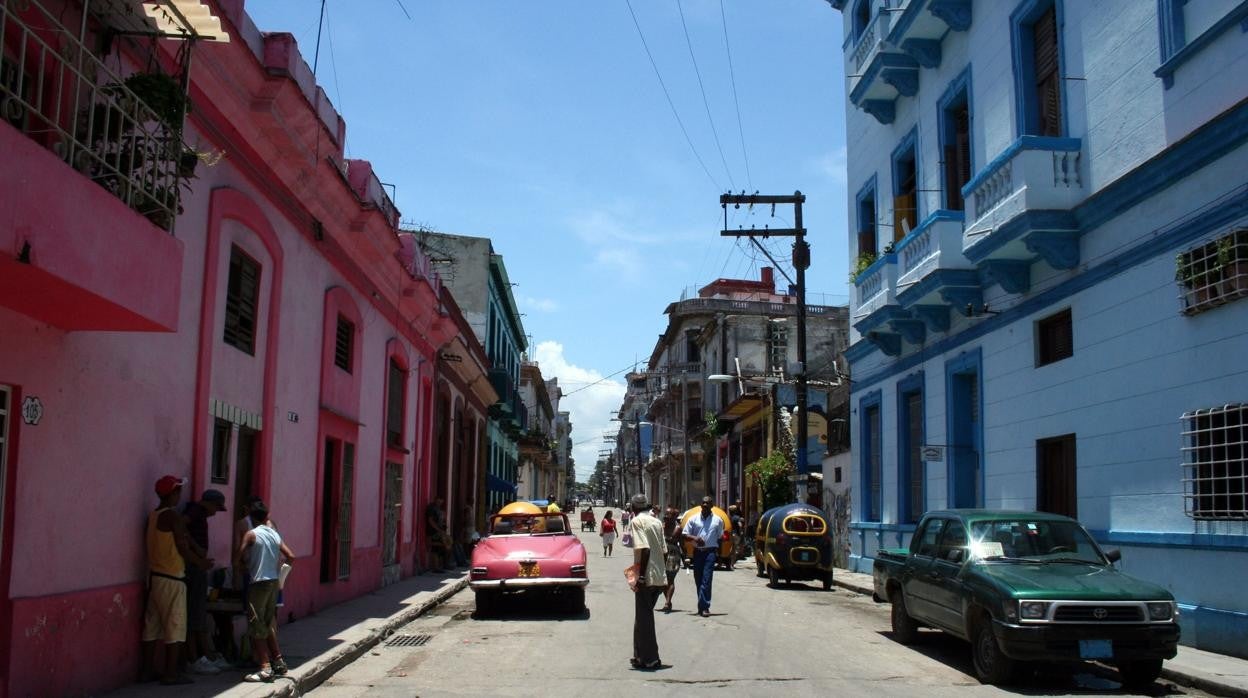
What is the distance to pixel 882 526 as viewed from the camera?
22625 millimetres

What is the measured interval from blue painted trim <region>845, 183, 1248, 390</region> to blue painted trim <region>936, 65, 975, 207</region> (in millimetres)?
2312

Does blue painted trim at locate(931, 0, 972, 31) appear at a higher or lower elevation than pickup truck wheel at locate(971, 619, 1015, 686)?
higher

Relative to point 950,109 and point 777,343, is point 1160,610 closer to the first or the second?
point 950,109

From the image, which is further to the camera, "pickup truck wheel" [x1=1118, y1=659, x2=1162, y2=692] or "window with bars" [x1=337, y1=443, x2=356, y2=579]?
"window with bars" [x1=337, y1=443, x2=356, y2=579]

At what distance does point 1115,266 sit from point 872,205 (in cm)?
1113

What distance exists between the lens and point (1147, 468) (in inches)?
496

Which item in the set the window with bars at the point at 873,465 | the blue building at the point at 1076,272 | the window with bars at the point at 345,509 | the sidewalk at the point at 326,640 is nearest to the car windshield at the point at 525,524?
the sidewalk at the point at 326,640

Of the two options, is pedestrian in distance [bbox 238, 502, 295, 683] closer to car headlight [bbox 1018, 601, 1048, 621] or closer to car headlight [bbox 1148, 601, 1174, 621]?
car headlight [bbox 1018, 601, 1048, 621]

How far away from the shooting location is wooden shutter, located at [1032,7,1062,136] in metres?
15.4

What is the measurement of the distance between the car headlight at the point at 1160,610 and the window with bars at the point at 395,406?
540 inches

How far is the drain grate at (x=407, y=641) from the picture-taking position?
1253 centimetres

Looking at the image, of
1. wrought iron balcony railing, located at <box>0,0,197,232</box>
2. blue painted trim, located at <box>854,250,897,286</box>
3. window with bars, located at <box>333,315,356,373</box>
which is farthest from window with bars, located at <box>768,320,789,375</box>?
wrought iron balcony railing, located at <box>0,0,197,232</box>

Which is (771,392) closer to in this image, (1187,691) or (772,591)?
(772,591)

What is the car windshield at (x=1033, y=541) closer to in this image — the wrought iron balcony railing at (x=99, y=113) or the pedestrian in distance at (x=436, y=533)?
the wrought iron balcony railing at (x=99, y=113)
